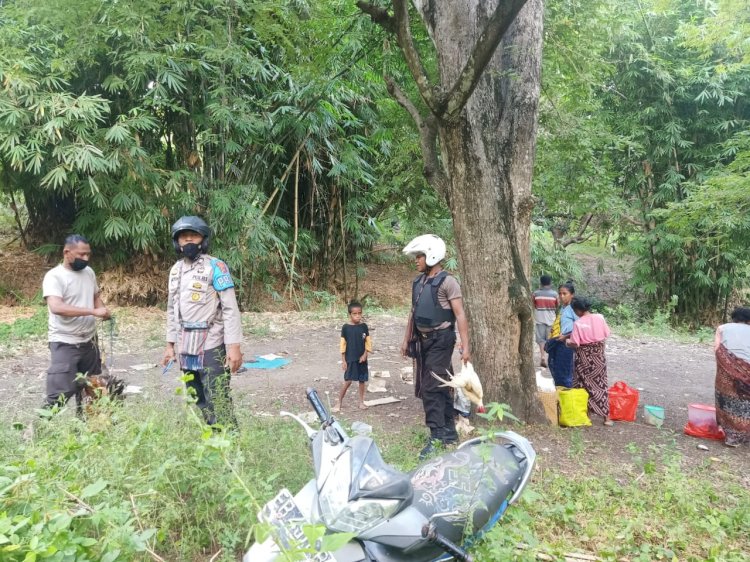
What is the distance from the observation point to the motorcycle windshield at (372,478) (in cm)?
177

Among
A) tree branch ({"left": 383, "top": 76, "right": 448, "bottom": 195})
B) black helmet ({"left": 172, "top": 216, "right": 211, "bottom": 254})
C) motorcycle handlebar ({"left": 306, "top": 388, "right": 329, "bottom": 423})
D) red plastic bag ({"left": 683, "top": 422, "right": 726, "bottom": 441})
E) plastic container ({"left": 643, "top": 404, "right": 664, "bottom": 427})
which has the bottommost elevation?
red plastic bag ({"left": 683, "top": 422, "right": 726, "bottom": 441})

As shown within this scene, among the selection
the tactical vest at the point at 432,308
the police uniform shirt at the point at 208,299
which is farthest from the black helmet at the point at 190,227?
the tactical vest at the point at 432,308

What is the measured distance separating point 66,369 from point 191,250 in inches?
49.3

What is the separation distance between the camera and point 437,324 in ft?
13.2

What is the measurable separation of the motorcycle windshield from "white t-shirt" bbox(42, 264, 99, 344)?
284 centimetres

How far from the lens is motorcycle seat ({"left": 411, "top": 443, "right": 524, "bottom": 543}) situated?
6.86 feet

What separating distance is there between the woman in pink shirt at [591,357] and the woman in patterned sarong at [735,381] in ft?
3.02

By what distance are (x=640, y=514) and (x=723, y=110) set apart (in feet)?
38.9

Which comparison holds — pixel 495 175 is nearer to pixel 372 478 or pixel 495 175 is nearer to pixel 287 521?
pixel 372 478

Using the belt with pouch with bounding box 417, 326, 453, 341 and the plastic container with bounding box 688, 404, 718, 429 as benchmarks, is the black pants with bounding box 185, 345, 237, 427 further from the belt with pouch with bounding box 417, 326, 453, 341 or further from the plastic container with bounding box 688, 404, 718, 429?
the plastic container with bounding box 688, 404, 718, 429

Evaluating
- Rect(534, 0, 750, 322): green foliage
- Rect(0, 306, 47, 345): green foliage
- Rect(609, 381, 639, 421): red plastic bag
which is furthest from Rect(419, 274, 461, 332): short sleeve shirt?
Rect(0, 306, 47, 345): green foliage

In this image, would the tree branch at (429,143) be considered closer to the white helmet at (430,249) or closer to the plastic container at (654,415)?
the white helmet at (430,249)

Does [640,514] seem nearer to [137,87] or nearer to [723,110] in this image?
[137,87]

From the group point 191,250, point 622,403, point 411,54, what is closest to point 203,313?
point 191,250
